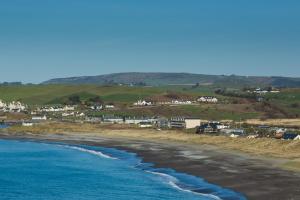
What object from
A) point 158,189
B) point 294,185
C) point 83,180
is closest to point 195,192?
point 158,189

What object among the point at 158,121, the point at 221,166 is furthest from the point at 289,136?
the point at 158,121

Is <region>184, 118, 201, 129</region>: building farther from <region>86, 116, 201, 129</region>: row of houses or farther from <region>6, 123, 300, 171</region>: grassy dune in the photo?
<region>6, 123, 300, 171</region>: grassy dune

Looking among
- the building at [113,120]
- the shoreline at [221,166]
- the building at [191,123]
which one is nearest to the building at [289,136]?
the shoreline at [221,166]

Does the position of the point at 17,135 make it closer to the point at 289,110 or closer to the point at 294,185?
the point at 289,110

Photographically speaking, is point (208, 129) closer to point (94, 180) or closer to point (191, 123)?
point (191, 123)

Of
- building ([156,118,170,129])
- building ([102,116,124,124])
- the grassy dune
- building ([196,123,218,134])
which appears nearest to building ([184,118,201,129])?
building ([156,118,170,129])

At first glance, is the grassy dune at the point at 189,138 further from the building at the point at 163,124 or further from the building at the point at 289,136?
the building at the point at 163,124
